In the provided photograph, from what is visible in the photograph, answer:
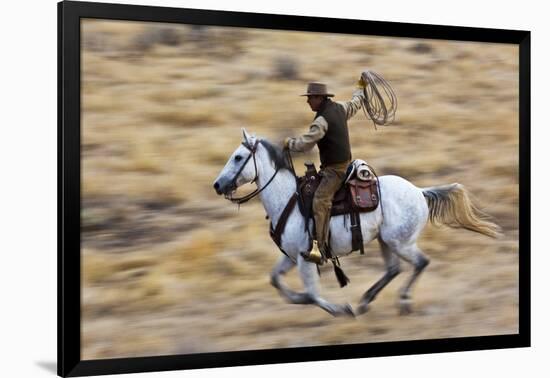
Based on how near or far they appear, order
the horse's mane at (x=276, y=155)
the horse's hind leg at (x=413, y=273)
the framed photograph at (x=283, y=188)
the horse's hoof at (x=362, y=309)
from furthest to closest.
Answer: the horse's hind leg at (x=413, y=273) < the horse's hoof at (x=362, y=309) < the horse's mane at (x=276, y=155) < the framed photograph at (x=283, y=188)

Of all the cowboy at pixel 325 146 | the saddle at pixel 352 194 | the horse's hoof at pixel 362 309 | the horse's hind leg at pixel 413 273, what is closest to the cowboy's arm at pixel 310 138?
the cowboy at pixel 325 146

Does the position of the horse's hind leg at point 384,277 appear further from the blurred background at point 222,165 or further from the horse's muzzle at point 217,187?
the horse's muzzle at point 217,187

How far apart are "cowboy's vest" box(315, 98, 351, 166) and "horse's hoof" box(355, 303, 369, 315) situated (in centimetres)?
104

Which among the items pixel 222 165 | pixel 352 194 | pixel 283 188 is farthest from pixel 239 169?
pixel 352 194

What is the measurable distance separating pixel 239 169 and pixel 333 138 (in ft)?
2.27

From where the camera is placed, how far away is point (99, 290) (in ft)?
20.5

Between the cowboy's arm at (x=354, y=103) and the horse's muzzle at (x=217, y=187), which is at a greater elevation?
the cowboy's arm at (x=354, y=103)

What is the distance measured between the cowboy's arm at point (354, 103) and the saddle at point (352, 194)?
35cm

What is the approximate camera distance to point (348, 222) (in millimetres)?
6734

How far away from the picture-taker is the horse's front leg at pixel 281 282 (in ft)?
21.8

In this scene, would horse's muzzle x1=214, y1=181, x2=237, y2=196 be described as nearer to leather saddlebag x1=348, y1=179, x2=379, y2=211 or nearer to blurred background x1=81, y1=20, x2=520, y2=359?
blurred background x1=81, y1=20, x2=520, y2=359

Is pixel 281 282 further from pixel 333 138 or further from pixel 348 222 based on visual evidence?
pixel 333 138

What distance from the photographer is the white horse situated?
6594mm

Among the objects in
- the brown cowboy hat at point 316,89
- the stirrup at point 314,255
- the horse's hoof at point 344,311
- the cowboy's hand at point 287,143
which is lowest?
the horse's hoof at point 344,311
